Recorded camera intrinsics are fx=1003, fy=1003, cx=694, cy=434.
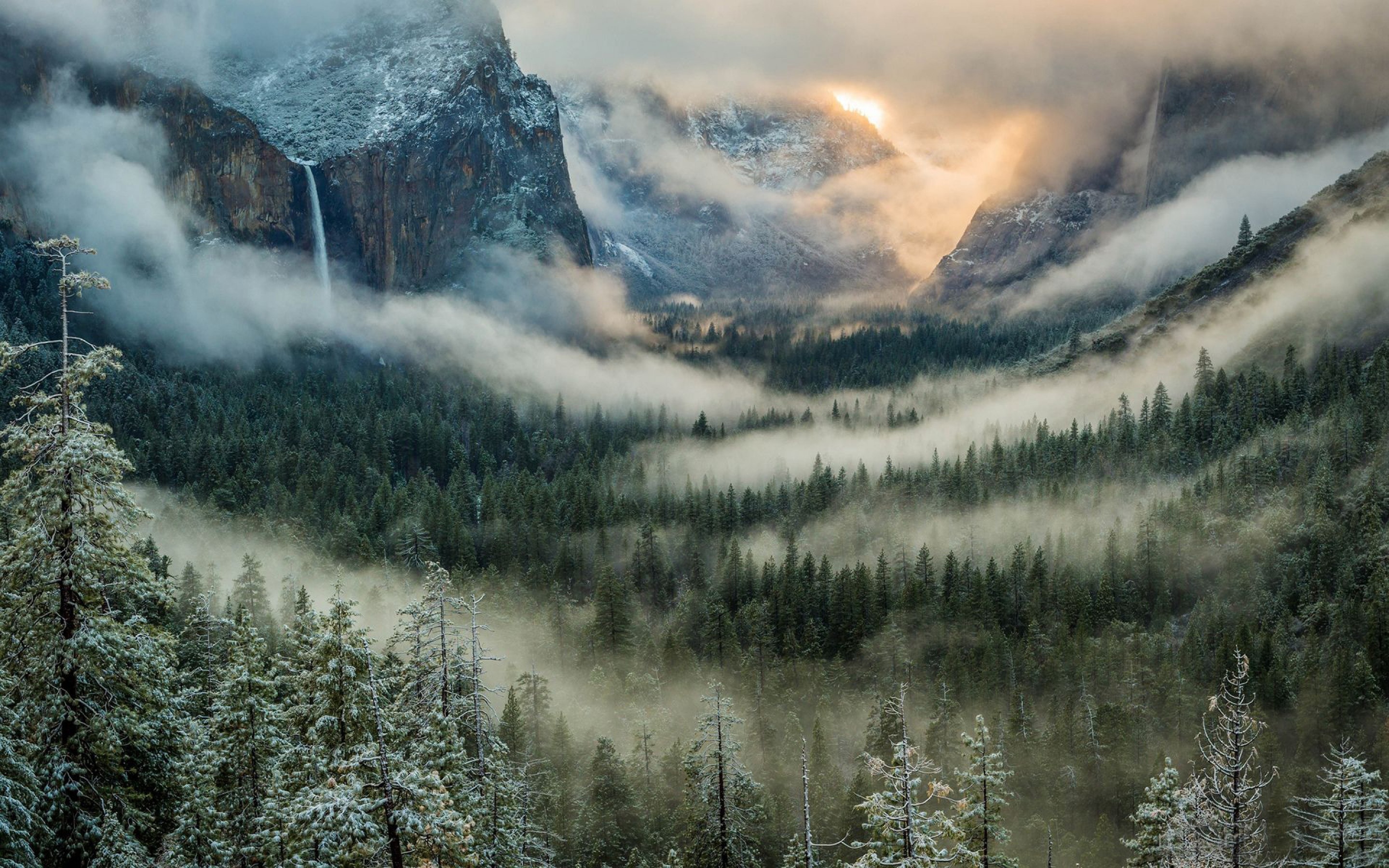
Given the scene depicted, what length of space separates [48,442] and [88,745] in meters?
6.33

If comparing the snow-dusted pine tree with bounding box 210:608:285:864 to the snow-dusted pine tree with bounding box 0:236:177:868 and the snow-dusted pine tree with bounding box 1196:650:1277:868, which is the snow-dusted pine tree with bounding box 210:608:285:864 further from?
the snow-dusted pine tree with bounding box 1196:650:1277:868

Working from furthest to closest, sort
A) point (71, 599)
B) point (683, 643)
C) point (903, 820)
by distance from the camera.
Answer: point (683, 643) → point (903, 820) → point (71, 599)

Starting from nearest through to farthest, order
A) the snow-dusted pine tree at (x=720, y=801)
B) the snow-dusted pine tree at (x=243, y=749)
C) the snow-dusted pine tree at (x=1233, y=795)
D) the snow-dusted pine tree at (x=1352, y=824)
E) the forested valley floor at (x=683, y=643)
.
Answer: the forested valley floor at (x=683, y=643) → the snow-dusted pine tree at (x=1233, y=795) → the snow-dusted pine tree at (x=243, y=749) → the snow-dusted pine tree at (x=1352, y=824) → the snow-dusted pine tree at (x=720, y=801)

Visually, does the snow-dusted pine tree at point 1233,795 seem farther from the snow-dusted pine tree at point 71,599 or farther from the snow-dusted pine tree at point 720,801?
the snow-dusted pine tree at point 71,599

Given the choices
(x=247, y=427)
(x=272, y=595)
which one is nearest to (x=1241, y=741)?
(x=272, y=595)

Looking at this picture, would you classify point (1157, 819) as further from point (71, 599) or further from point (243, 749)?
point (71, 599)

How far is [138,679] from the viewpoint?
845 inches

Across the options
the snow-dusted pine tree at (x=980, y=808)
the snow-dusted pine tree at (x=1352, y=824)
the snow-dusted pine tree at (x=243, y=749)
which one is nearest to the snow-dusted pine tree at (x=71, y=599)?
the snow-dusted pine tree at (x=243, y=749)

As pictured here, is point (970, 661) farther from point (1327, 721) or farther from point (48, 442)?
point (48, 442)

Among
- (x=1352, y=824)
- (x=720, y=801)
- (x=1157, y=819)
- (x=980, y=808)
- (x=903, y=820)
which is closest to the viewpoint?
(x=903, y=820)

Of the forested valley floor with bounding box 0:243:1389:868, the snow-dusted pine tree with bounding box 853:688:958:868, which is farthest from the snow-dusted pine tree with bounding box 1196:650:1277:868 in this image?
the snow-dusted pine tree with bounding box 853:688:958:868

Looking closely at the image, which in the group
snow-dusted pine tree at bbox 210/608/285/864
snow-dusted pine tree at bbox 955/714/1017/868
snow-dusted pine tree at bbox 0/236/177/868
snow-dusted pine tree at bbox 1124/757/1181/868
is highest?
snow-dusted pine tree at bbox 0/236/177/868

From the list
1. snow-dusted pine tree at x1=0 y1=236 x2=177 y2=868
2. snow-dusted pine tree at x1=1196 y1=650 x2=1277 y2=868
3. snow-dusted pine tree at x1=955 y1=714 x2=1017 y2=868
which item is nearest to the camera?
snow-dusted pine tree at x1=0 y1=236 x2=177 y2=868

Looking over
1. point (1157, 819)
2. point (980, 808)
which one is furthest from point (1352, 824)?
point (980, 808)
